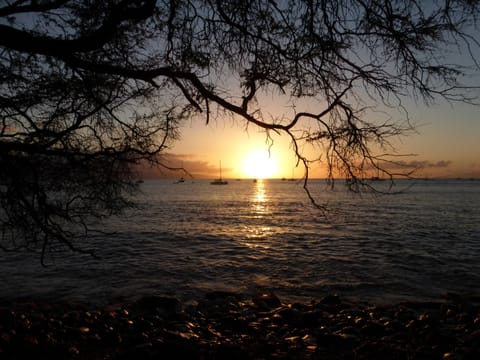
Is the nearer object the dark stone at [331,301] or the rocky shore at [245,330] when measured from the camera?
the rocky shore at [245,330]

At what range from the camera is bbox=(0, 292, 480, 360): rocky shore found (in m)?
5.68

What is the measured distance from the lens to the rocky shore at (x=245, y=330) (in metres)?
5.68

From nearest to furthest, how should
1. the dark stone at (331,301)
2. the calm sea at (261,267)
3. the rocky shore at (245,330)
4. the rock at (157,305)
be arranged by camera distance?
the rocky shore at (245,330) < the rock at (157,305) < the dark stone at (331,301) < the calm sea at (261,267)

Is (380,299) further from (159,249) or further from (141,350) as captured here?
(159,249)

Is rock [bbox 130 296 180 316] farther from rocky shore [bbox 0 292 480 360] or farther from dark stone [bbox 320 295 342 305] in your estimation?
dark stone [bbox 320 295 342 305]

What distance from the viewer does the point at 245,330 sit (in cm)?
729

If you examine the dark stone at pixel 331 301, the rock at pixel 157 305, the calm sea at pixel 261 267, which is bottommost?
the calm sea at pixel 261 267

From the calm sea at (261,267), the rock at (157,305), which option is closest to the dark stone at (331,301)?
the calm sea at (261,267)

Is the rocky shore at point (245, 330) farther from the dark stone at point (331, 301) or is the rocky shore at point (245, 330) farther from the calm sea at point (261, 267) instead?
the calm sea at point (261, 267)

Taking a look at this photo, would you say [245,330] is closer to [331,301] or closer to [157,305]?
[157,305]

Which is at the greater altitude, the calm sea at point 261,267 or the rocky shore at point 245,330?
the rocky shore at point 245,330

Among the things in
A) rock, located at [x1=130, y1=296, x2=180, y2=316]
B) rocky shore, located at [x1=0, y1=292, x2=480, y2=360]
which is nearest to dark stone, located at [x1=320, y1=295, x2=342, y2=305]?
rocky shore, located at [x1=0, y1=292, x2=480, y2=360]

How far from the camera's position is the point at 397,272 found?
13102 millimetres

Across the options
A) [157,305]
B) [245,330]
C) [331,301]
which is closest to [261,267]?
[331,301]
